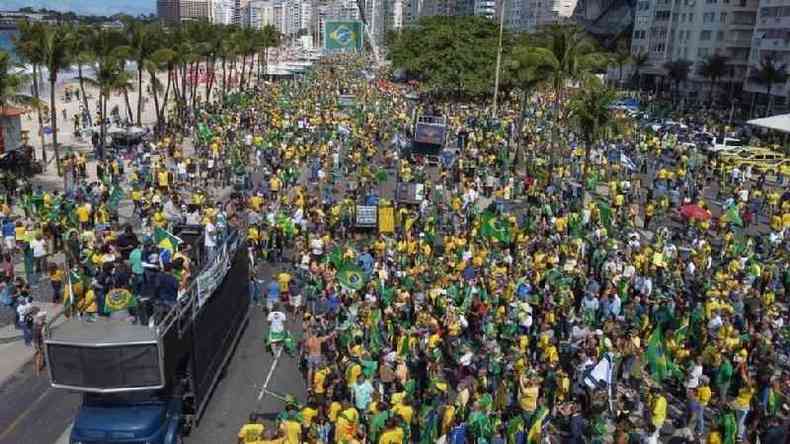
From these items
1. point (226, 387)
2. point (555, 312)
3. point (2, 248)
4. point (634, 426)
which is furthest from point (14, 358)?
point (634, 426)

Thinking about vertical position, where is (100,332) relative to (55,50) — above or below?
below

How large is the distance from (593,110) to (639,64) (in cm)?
6699

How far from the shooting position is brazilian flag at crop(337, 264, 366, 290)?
1664cm

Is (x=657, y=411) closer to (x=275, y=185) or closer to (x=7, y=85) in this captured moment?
(x=275, y=185)

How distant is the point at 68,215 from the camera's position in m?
22.9

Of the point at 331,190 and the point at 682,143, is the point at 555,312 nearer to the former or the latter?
the point at 331,190

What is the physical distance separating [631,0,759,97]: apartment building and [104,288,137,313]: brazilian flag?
72999 millimetres

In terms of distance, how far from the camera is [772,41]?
6506 centimetres

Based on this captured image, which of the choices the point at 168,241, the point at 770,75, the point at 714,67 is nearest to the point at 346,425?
the point at 168,241

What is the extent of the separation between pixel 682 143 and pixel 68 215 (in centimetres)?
3729

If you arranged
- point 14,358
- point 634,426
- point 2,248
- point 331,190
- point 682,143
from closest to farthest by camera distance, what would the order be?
point 634,426, point 14,358, point 2,248, point 331,190, point 682,143

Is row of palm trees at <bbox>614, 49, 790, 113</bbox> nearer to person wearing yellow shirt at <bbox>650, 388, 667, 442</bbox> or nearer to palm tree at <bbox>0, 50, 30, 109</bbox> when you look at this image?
palm tree at <bbox>0, 50, 30, 109</bbox>

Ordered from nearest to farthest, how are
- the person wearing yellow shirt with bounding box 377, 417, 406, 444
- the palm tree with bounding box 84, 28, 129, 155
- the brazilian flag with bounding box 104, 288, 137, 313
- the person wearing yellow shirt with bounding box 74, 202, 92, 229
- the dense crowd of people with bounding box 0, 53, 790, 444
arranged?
the person wearing yellow shirt with bounding box 377, 417, 406, 444
the brazilian flag with bounding box 104, 288, 137, 313
the dense crowd of people with bounding box 0, 53, 790, 444
the person wearing yellow shirt with bounding box 74, 202, 92, 229
the palm tree with bounding box 84, 28, 129, 155

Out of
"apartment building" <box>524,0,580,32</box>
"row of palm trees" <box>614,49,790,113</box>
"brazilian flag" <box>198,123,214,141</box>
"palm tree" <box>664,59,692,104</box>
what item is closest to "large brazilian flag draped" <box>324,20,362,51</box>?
"row of palm trees" <box>614,49,790,113</box>
